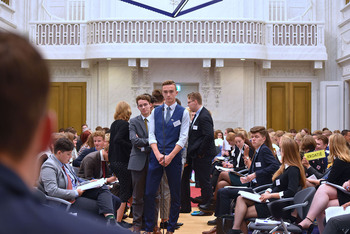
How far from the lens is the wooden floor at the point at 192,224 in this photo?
23.6ft

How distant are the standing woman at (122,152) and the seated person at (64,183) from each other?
1.15 metres

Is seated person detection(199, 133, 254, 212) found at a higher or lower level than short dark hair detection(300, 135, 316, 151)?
lower

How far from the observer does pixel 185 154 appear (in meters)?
7.55

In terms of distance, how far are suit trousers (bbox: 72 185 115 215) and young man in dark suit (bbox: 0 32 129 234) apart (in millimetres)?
4978

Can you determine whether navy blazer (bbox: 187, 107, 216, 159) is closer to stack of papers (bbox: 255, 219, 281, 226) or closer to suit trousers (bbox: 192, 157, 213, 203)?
suit trousers (bbox: 192, 157, 213, 203)

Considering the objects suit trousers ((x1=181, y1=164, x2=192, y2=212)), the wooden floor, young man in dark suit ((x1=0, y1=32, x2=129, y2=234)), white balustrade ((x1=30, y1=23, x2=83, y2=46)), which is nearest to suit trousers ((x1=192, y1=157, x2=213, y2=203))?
suit trousers ((x1=181, y1=164, x2=192, y2=212))

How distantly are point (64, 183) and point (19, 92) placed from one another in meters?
4.88

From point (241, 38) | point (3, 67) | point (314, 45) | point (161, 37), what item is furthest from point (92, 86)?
point (3, 67)

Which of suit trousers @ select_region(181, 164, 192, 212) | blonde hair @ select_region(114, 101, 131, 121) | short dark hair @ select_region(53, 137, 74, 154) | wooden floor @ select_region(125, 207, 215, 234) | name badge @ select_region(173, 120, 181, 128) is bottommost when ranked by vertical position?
wooden floor @ select_region(125, 207, 215, 234)

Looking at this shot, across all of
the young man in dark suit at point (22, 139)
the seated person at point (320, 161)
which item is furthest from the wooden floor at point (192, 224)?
the young man in dark suit at point (22, 139)

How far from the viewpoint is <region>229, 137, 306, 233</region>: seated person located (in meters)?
5.87

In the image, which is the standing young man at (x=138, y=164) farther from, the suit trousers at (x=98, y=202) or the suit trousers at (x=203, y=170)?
the suit trousers at (x=203, y=170)

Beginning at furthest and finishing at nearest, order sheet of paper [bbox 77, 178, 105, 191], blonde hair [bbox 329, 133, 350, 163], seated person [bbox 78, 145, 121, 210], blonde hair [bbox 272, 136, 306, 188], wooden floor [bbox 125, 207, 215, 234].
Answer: wooden floor [bbox 125, 207, 215, 234]
seated person [bbox 78, 145, 121, 210]
blonde hair [bbox 329, 133, 350, 163]
blonde hair [bbox 272, 136, 306, 188]
sheet of paper [bbox 77, 178, 105, 191]

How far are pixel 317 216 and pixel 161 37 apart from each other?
12196 mm
